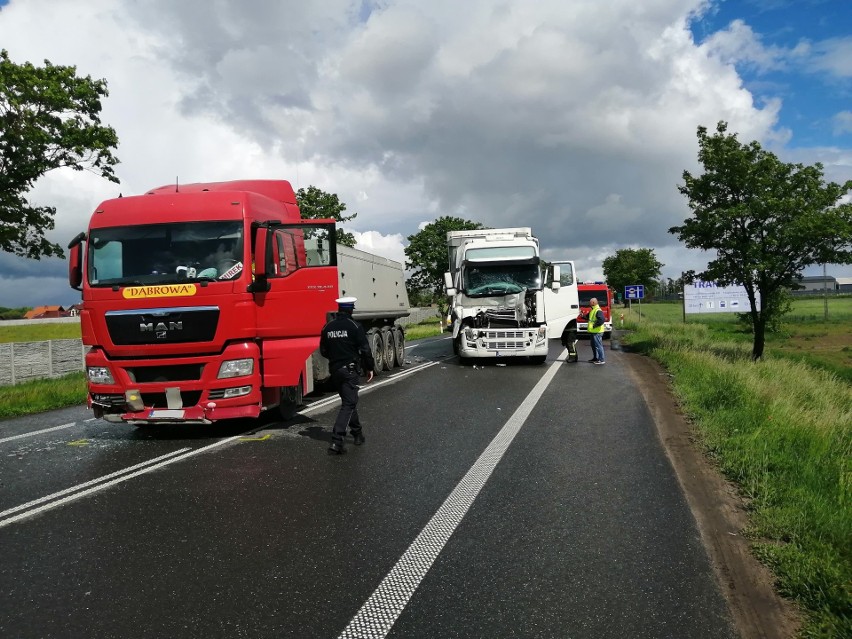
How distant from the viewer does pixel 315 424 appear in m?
8.92

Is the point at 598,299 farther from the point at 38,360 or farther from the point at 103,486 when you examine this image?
the point at 103,486

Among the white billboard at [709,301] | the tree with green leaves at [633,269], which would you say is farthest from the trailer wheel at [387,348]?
the tree with green leaves at [633,269]

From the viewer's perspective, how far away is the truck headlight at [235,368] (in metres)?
7.72

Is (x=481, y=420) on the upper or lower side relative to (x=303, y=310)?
lower

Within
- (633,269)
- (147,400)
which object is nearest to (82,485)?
(147,400)

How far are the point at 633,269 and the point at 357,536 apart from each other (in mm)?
83596

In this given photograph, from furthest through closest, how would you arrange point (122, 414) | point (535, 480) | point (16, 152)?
point (16, 152)
point (122, 414)
point (535, 480)

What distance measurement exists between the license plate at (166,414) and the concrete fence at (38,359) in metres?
11.0

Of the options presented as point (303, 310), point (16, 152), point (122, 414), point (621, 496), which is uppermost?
point (16, 152)

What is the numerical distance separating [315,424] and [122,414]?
95.5 inches

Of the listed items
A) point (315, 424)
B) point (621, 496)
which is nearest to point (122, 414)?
point (315, 424)

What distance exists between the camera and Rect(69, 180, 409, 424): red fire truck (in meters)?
7.60

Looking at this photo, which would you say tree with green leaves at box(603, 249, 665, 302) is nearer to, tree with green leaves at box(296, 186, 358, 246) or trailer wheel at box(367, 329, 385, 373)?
tree with green leaves at box(296, 186, 358, 246)

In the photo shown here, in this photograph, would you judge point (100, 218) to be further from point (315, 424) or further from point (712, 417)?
point (712, 417)
